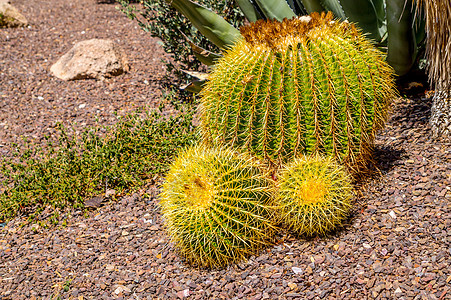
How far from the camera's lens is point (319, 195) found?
281cm

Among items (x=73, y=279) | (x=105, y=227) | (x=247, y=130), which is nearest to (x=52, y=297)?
(x=73, y=279)

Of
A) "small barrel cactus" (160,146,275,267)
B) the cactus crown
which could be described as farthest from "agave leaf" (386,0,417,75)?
"small barrel cactus" (160,146,275,267)

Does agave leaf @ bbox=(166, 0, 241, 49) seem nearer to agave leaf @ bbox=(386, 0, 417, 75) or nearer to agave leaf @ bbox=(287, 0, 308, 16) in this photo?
agave leaf @ bbox=(287, 0, 308, 16)

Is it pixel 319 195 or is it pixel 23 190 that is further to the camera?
pixel 23 190

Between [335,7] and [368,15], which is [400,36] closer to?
[368,15]

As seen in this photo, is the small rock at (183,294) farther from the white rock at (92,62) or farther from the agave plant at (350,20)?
the white rock at (92,62)

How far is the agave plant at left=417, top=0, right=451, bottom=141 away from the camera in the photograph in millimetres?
3127

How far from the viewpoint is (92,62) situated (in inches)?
244

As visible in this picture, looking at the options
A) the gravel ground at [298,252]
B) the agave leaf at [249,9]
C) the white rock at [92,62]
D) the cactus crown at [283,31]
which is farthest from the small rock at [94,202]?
the white rock at [92,62]

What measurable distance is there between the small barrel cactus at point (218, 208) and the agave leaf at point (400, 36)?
166cm

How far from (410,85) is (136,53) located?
3925mm

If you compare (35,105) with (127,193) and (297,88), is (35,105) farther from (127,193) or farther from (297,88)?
(297,88)

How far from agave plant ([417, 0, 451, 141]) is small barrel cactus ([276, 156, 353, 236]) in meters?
1.15

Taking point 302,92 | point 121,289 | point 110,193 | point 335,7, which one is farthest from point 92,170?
point 335,7
